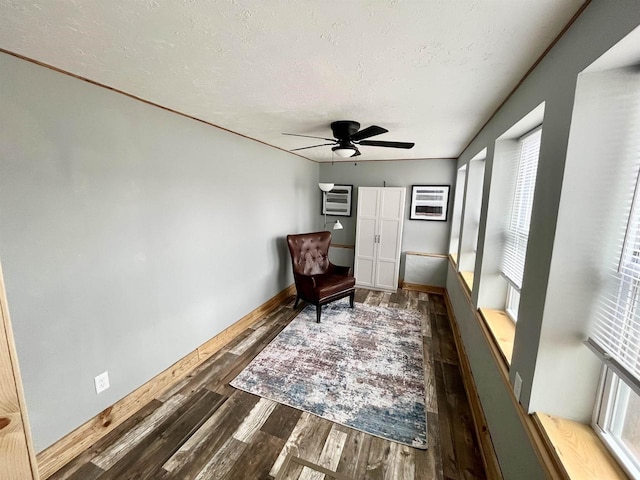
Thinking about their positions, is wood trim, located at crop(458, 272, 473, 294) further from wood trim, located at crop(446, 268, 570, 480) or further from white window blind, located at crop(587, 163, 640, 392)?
white window blind, located at crop(587, 163, 640, 392)

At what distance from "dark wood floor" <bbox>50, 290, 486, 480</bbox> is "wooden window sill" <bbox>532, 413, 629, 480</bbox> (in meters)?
0.76

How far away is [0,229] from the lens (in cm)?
131

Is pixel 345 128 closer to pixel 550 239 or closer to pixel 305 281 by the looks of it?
pixel 550 239

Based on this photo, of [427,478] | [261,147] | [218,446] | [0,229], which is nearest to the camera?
[0,229]

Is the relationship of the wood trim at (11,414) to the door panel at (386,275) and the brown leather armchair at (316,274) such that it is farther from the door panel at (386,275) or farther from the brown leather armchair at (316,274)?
the door panel at (386,275)

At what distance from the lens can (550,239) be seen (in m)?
1.08

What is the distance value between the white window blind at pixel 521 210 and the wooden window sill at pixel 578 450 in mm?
828

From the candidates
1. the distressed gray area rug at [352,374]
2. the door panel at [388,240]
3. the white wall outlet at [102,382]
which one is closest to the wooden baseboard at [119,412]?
the white wall outlet at [102,382]

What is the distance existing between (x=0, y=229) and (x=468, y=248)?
3818 millimetres

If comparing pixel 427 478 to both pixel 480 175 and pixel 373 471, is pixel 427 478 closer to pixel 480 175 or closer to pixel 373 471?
pixel 373 471

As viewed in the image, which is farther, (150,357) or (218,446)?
(150,357)

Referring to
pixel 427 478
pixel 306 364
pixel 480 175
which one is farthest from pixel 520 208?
pixel 306 364

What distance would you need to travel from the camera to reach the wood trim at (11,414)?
624mm

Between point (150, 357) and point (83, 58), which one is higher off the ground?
point (83, 58)
